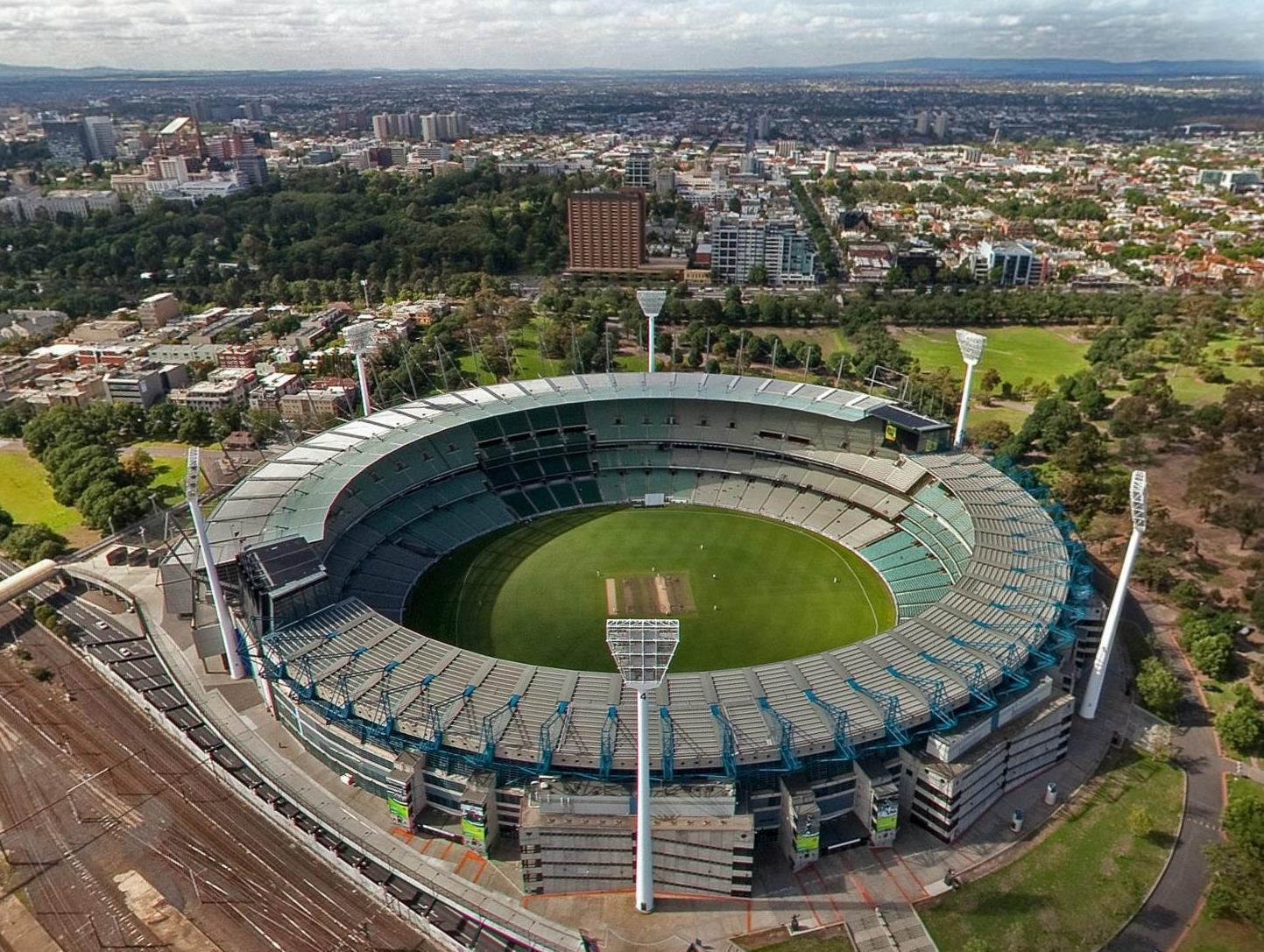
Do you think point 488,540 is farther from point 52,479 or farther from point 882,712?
point 52,479

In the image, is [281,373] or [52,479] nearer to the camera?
[52,479]

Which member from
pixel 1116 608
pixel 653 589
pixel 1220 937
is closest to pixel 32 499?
pixel 653 589

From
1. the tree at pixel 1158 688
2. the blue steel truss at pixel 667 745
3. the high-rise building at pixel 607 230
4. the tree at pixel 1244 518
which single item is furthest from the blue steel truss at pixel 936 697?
the high-rise building at pixel 607 230

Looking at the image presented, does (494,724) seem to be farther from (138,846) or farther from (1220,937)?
(1220,937)

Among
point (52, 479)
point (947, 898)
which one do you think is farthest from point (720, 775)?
point (52, 479)

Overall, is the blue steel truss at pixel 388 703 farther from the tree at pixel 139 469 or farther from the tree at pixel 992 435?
the tree at pixel 992 435
